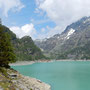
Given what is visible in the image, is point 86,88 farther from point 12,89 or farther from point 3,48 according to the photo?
point 12,89

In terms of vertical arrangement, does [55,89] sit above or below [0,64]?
below

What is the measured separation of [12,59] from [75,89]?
24476 millimetres

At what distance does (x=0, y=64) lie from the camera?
141 feet

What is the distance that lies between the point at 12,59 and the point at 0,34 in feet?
26.7

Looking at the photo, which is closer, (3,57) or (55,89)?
(3,57)

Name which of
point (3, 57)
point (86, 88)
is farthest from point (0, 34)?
point (86, 88)

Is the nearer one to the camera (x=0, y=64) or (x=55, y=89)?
(x=0, y=64)

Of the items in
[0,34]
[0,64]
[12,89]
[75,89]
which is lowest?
[75,89]

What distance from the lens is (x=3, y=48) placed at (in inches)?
1710

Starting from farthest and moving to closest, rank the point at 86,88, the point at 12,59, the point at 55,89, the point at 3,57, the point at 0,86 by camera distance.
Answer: the point at 86,88 → the point at 55,89 → the point at 12,59 → the point at 3,57 → the point at 0,86

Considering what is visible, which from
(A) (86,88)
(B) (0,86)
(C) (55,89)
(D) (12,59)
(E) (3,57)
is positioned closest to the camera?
(B) (0,86)

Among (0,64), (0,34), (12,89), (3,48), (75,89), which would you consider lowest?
(75,89)

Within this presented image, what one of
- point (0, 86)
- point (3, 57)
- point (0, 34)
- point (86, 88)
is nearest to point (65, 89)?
point (86, 88)

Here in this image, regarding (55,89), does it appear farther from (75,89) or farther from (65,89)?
(75,89)
